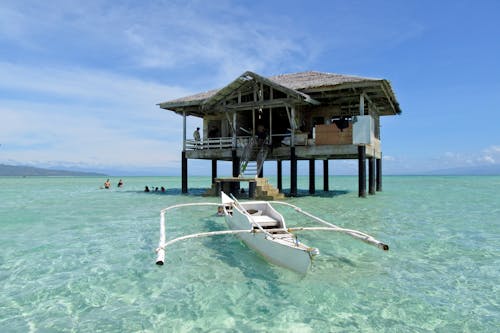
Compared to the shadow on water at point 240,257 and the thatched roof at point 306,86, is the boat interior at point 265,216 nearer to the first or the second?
the shadow on water at point 240,257

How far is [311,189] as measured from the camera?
26.5 m

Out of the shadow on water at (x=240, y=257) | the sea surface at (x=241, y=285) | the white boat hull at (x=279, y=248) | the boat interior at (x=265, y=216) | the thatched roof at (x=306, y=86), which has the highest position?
the thatched roof at (x=306, y=86)

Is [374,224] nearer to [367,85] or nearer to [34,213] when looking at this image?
[367,85]

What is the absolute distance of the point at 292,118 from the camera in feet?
62.8

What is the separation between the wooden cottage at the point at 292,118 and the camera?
18.2 metres

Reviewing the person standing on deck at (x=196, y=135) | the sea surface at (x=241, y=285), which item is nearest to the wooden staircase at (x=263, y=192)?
the person standing on deck at (x=196, y=135)

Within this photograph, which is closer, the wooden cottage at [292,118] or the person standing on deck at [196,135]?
the wooden cottage at [292,118]

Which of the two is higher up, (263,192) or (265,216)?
(263,192)

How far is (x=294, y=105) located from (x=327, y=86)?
2.20 m

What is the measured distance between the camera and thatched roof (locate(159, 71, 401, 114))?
1725 centimetres

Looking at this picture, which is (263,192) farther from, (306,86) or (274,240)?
(274,240)

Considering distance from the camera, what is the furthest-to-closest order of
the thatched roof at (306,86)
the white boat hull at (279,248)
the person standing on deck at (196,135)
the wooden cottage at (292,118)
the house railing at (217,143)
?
the person standing on deck at (196,135), the house railing at (217,143), the wooden cottage at (292,118), the thatched roof at (306,86), the white boat hull at (279,248)

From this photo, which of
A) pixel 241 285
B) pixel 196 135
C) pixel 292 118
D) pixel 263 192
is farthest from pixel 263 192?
pixel 241 285

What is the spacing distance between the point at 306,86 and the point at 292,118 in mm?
1821
